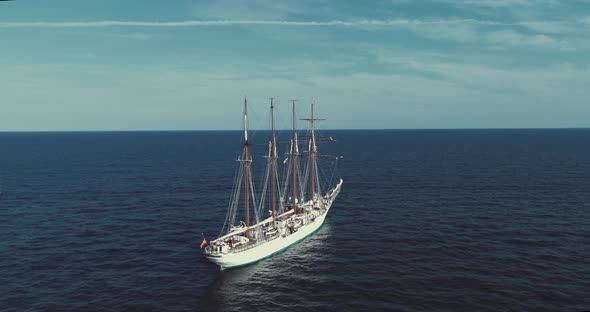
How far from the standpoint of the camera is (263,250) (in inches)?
2482

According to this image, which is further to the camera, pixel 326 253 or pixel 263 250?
pixel 326 253

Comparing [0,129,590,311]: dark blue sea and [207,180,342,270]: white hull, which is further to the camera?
[207,180,342,270]: white hull

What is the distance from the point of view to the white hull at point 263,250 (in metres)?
57.7

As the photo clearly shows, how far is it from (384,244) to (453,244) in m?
12.0

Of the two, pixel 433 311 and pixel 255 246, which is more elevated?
pixel 255 246

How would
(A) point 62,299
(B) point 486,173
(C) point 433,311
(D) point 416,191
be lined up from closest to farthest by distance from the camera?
(C) point 433,311
(A) point 62,299
(D) point 416,191
(B) point 486,173

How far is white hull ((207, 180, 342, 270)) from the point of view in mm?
57688

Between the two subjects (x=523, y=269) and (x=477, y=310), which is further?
(x=523, y=269)

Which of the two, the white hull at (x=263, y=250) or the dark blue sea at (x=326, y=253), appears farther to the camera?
the white hull at (x=263, y=250)

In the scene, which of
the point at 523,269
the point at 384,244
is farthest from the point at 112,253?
the point at 523,269

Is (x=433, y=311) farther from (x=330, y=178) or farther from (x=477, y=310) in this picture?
(x=330, y=178)

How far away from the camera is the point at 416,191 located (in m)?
112

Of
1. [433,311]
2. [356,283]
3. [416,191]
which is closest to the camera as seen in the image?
[433,311]

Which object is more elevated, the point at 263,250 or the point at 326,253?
the point at 263,250
